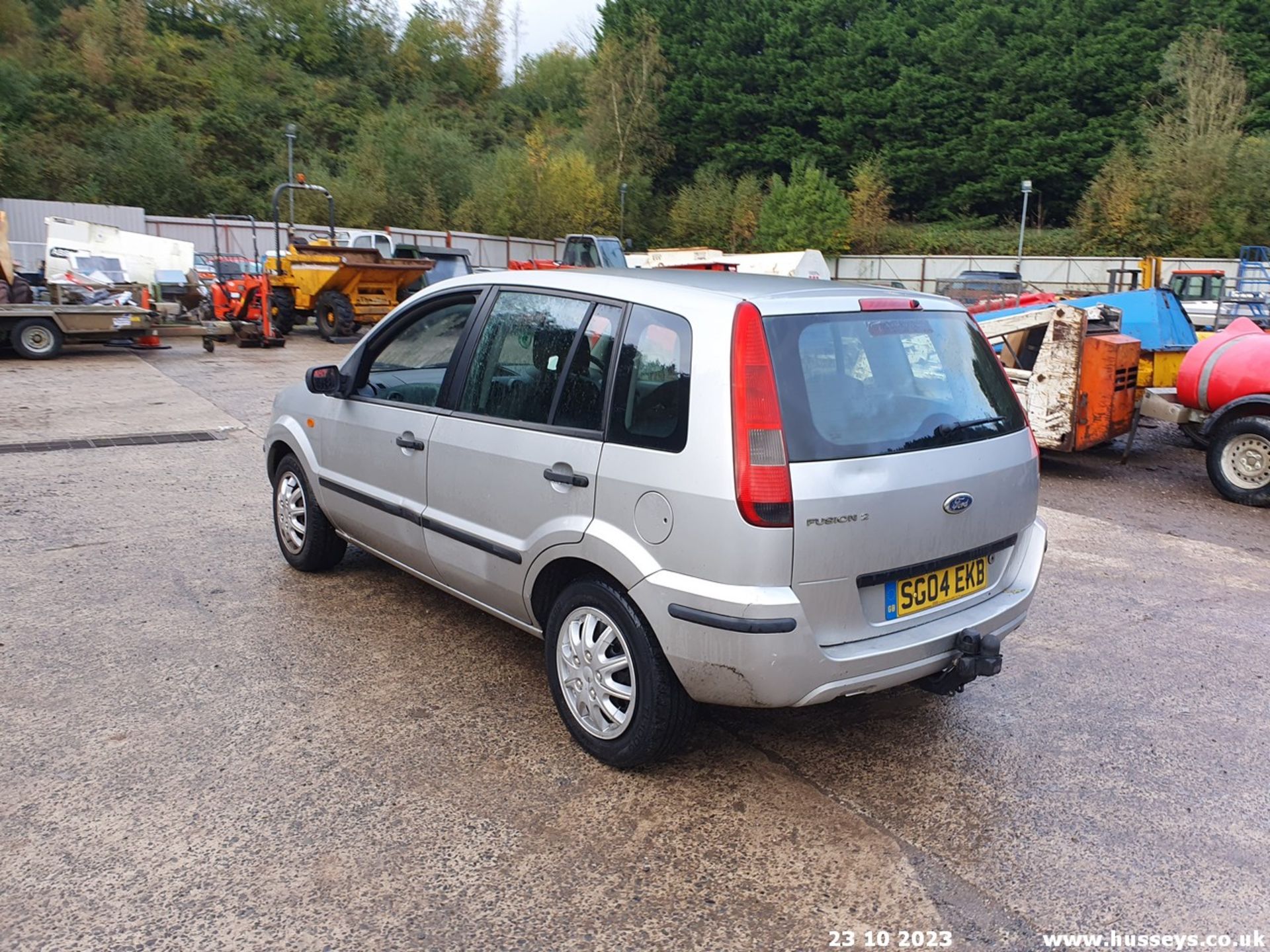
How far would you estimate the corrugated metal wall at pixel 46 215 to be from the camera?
29.7 metres

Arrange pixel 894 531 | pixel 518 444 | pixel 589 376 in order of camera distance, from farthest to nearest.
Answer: pixel 518 444
pixel 589 376
pixel 894 531

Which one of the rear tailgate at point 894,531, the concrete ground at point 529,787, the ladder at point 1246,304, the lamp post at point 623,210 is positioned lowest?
the concrete ground at point 529,787

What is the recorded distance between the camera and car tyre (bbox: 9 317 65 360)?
1445cm

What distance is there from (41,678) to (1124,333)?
31.1 ft

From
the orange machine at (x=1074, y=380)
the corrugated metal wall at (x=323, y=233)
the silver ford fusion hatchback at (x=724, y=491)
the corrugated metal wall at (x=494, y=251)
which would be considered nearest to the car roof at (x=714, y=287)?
the silver ford fusion hatchback at (x=724, y=491)

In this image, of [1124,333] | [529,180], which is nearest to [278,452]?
[1124,333]

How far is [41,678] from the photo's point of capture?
382 cm

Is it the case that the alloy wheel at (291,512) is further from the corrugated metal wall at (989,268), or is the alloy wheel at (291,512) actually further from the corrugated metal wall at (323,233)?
the corrugated metal wall at (989,268)

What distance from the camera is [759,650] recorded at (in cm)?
279

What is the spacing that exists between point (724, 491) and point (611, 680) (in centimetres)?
85

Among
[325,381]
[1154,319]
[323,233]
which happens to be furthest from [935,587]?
[323,233]

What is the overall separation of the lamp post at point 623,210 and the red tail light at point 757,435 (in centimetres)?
4277

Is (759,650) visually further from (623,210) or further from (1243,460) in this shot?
(623,210)

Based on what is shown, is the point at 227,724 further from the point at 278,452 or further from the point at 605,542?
the point at 278,452
